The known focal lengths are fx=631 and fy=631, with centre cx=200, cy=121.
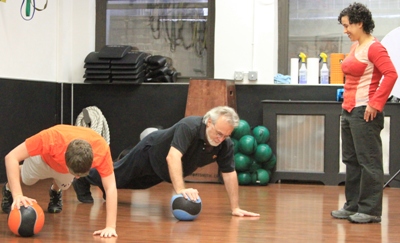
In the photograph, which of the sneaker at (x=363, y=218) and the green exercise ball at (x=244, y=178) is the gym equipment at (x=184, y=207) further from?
the green exercise ball at (x=244, y=178)

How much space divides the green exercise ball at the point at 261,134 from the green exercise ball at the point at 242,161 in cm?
24

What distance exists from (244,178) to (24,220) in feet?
10.7

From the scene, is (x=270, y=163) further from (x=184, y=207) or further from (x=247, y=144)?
(x=184, y=207)

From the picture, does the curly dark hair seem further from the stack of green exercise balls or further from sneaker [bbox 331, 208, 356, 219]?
the stack of green exercise balls

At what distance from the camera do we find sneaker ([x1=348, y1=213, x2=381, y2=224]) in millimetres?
4309

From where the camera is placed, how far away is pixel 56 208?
450cm

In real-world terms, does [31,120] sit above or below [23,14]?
below

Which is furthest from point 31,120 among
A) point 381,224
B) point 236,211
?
point 381,224

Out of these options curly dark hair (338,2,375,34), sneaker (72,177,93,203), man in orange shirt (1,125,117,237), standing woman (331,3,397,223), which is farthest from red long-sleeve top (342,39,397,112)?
sneaker (72,177,93,203)

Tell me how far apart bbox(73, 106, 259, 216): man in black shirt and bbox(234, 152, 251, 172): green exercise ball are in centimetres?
171

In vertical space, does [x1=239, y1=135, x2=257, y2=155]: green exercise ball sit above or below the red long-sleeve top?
below

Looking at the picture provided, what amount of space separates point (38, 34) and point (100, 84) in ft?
3.29

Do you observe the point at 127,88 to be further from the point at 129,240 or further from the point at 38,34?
the point at 129,240

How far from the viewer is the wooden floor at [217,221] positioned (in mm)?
3762
